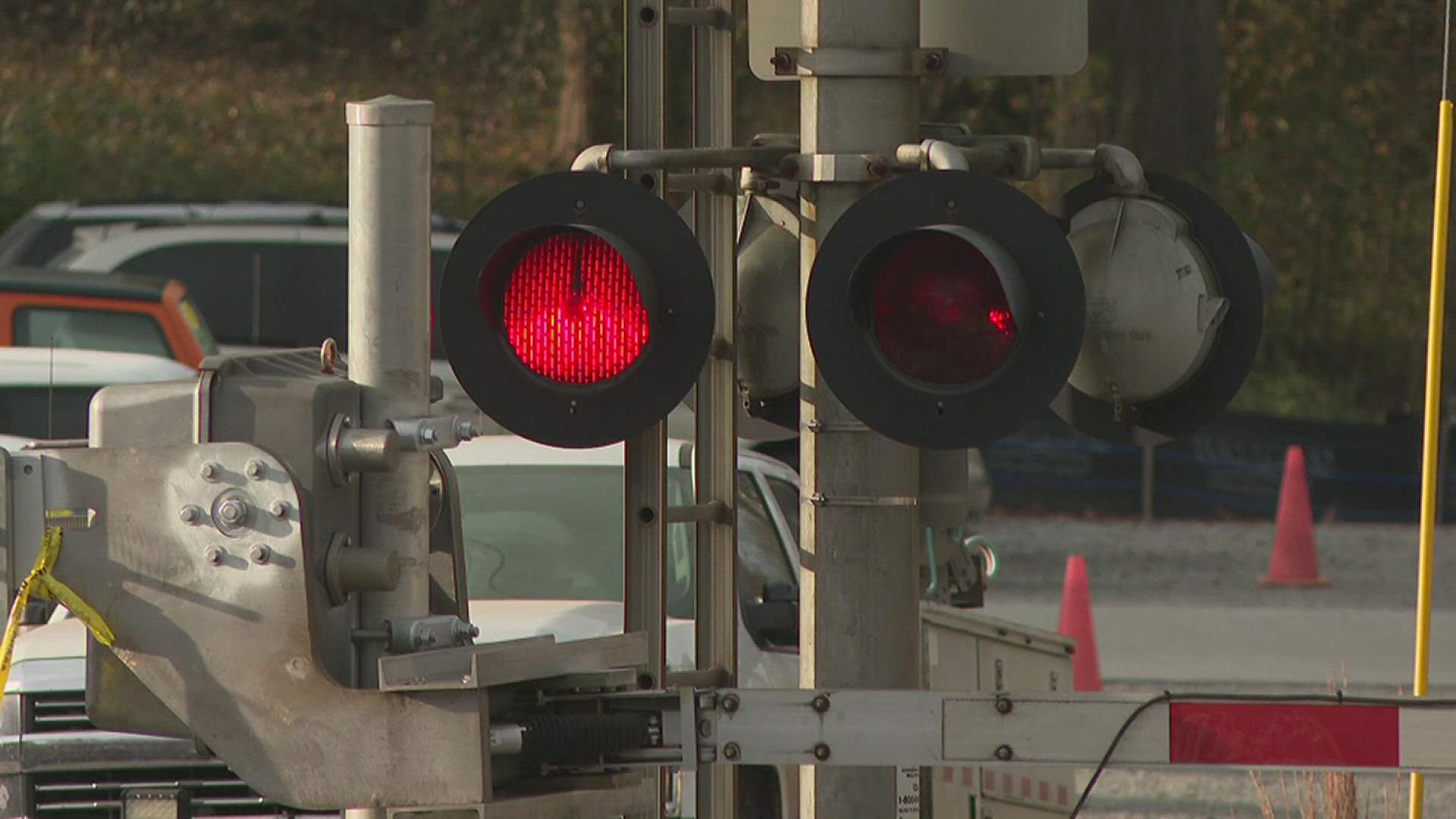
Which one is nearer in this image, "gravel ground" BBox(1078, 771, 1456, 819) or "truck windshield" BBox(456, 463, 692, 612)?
"truck windshield" BBox(456, 463, 692, 612)

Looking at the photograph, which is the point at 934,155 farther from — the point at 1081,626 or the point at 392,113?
the point at 1081,626

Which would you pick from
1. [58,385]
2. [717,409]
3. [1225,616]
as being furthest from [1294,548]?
[717,409]

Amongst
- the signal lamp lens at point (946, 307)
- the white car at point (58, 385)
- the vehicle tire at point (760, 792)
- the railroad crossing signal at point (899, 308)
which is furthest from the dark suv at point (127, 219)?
the signal lamp lens at point (946, 307)

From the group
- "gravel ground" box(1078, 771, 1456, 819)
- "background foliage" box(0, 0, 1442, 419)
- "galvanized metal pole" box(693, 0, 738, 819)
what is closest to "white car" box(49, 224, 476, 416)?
"background foliage" box(0, 0, 1442, 419)

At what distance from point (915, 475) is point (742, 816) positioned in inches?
131

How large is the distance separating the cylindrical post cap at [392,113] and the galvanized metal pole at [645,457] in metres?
0.68

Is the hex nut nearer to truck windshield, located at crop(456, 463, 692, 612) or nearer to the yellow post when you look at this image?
the yellow post

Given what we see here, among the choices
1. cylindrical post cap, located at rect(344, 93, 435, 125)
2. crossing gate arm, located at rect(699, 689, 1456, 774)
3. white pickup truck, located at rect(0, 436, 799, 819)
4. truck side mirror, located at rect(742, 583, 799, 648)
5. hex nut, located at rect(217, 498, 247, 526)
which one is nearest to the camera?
hex nut, located at rect(217, 498, 247, 526)

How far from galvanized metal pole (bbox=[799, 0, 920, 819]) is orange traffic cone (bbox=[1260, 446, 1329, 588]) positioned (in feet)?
38.6

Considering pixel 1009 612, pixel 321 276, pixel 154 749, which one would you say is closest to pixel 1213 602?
pixel 1009 612

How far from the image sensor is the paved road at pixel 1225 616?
32.3 feet

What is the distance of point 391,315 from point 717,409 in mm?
973

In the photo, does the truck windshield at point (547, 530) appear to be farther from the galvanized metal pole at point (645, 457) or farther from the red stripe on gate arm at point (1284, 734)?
the red stripe on gate arm at point (1284, 734)

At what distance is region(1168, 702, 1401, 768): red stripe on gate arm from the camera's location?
3703mm
